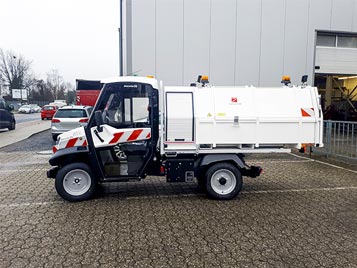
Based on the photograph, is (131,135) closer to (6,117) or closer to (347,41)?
(347,41)

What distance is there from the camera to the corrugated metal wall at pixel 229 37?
12.3m

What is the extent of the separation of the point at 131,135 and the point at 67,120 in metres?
8.26

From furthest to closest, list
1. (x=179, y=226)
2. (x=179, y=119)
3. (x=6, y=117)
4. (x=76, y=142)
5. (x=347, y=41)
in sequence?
(x=6, y=117) < (x=347, y=41) < (x=76, y=142) < (x=179, y=119) < (x=179, y=226)

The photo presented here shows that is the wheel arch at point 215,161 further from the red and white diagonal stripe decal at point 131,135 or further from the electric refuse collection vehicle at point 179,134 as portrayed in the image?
the red and white diagonal stripe decal at point 131,135

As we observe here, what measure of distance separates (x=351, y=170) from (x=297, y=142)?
363 centimetres

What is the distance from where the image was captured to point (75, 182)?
206 inches

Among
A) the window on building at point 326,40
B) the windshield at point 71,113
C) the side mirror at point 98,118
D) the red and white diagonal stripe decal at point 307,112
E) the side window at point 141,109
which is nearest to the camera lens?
the side mirror at point 98,118

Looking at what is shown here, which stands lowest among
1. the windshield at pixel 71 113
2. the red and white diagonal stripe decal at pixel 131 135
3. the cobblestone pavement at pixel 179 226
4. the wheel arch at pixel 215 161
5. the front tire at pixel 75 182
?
the cobblestone pavement at pixel 179 226

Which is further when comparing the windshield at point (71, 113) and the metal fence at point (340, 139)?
the windshield at point (71, 113)

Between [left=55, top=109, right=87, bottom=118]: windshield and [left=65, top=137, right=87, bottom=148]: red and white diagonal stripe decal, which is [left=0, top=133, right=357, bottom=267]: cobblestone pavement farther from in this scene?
[left=55, top=109, right=87, bottom=118]: windshield

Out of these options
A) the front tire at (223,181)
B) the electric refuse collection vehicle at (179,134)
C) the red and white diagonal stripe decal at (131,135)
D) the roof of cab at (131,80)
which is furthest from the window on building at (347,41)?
the red and white diagonal stripe decal at (131,135)

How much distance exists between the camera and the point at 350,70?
50.1ft

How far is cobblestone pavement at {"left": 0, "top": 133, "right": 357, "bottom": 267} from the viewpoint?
332 centimetres

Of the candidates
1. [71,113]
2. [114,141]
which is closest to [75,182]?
[114,141]
